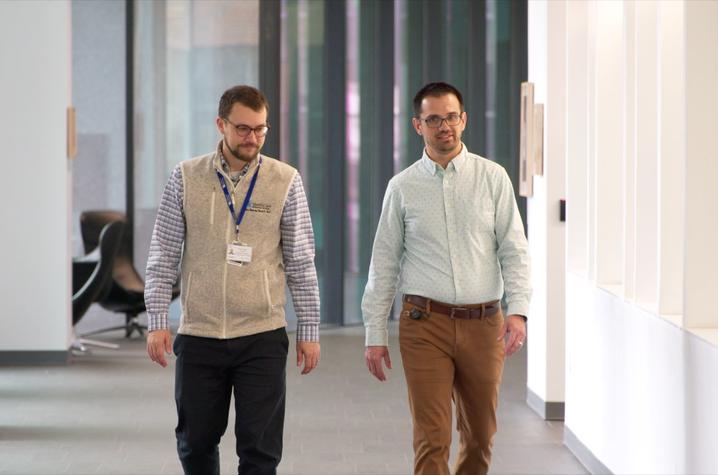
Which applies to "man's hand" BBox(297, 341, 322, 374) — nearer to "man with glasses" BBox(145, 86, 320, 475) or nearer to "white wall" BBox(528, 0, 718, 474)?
"man with glasses" BBox(145, 86, 320, 475)

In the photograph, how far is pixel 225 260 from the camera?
4320 millimetres

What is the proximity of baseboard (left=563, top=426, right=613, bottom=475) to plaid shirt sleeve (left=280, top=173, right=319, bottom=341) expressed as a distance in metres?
1.92

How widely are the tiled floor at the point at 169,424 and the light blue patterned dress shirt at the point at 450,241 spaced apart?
1844 millimetres

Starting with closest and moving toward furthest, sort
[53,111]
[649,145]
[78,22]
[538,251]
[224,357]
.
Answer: [224,357]
[649,145]
[538,251]
[53,111]
[78,22]

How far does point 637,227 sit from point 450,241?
1.10 meters

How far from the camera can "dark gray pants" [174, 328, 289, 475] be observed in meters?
4.36

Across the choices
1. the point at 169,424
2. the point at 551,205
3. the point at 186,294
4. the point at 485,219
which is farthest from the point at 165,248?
the point at 551,205

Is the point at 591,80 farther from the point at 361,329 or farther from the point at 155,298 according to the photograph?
the point at 361,329

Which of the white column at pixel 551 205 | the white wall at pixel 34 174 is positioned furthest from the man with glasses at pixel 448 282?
the white wall at pixel 34 174

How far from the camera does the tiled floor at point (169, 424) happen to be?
6352 millimetres

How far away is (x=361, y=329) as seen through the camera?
12766mm

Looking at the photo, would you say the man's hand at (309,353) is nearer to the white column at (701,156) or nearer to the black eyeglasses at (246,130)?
the black eyeglasses at (246,130)

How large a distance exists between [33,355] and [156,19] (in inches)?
162

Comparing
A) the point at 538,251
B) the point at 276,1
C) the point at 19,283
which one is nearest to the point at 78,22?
the point at 276,1
